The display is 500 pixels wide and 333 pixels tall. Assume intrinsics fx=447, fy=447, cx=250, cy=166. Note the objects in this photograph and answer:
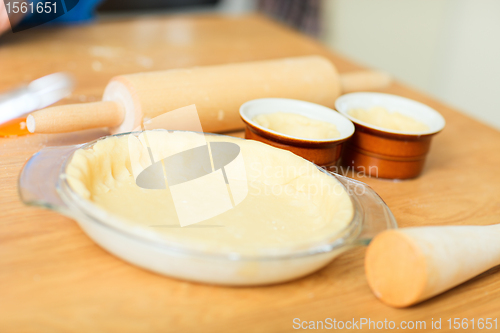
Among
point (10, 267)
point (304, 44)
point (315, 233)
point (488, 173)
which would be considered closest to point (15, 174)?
point (10, 267)

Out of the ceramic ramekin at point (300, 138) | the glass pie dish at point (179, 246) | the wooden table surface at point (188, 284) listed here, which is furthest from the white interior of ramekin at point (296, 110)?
the glass pie dish at point (179, 246)

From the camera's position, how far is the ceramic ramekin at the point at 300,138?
0.74 m

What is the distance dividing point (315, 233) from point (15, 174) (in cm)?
50

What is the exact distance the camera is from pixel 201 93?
898 millimetres

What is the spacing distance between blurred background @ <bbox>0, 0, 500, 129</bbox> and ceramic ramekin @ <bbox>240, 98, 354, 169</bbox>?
1695 millimetres

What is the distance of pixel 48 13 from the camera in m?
1.49

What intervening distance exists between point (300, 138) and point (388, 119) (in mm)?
282

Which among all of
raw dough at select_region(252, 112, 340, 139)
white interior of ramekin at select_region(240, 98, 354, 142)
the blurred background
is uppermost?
white interior of ramekin at select_region(240, 98, 354, 142)

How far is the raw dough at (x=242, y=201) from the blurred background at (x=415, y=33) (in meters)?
1.82

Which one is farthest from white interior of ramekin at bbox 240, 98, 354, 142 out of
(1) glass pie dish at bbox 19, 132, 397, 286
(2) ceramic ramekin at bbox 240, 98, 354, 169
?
(1) glass pie dish at bbox 19, 132, 397, 286

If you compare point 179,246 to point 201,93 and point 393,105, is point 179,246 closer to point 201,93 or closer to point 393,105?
point 201,93

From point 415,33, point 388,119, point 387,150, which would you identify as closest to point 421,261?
point 387,150

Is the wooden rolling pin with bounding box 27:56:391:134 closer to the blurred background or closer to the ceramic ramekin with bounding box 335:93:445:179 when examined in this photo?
the ceramic ramekin with bounding box 335:93:445:179

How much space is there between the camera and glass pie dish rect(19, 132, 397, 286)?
475 millimetres
